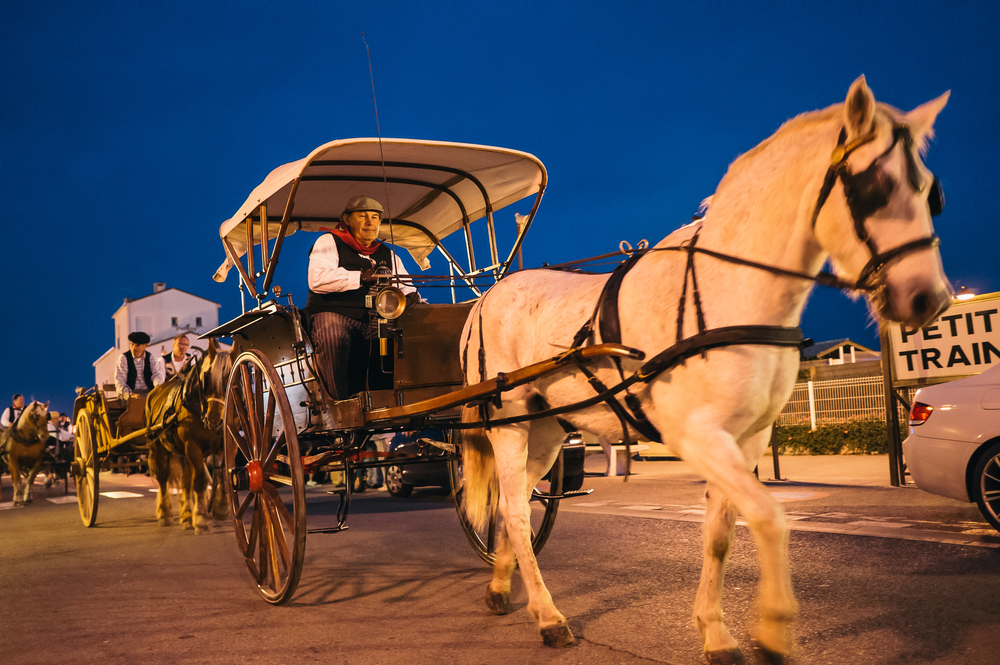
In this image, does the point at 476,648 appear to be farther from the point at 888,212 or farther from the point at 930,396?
the point at 930,396

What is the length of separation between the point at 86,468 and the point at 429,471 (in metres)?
4.64

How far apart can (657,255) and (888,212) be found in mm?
1069

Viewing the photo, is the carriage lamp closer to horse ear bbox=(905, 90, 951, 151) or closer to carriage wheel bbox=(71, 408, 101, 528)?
horse ear bbox=(905, 90, 951, 151)

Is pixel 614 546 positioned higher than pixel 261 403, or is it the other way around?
pixel 261 403

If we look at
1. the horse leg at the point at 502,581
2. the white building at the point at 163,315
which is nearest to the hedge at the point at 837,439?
the horse leg at the point at 502,581

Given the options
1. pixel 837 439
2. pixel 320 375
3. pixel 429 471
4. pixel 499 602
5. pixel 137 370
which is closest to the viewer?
pixel 499 602

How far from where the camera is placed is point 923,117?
115 inches

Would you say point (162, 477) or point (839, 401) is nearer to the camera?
point (162, 477)

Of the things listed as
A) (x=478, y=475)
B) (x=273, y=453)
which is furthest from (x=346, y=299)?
(x=478, y=475)

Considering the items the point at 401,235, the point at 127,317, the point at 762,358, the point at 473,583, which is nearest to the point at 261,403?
the point at 473,583

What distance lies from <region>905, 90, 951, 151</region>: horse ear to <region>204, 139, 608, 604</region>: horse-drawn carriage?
7.08 ft

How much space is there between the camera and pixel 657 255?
3.68 metres

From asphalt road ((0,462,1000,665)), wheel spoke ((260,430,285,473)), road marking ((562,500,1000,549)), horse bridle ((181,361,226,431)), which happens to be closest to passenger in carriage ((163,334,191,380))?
horse bridle ((181,361,226,431))

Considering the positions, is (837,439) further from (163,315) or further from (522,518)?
(163,315)
